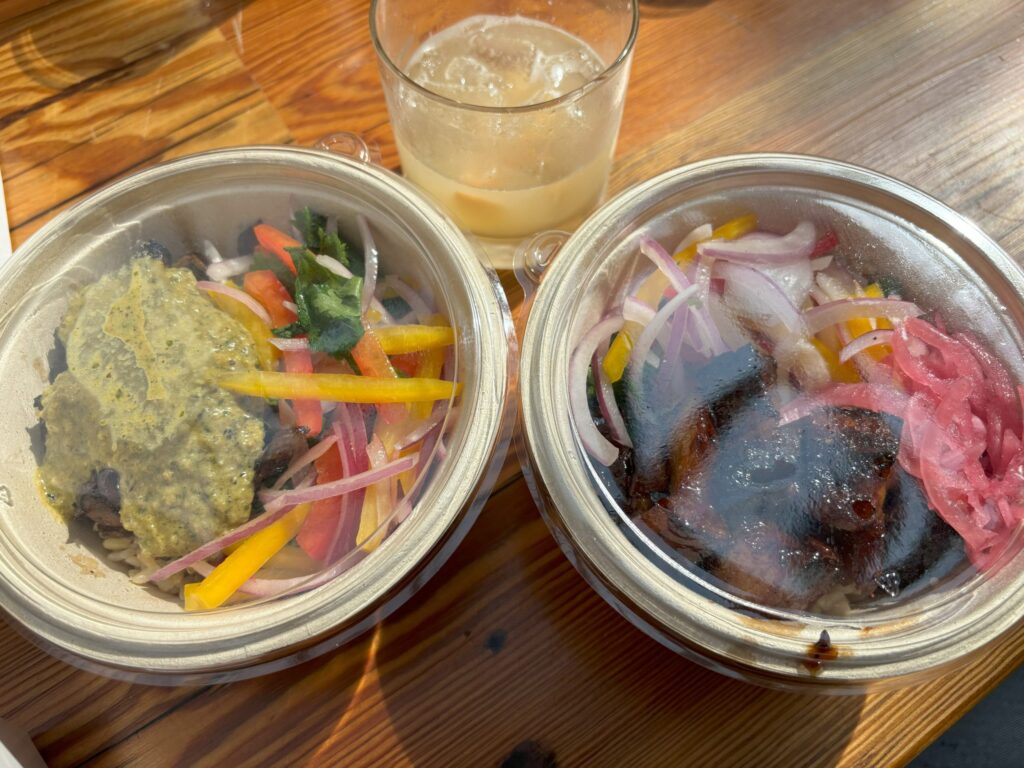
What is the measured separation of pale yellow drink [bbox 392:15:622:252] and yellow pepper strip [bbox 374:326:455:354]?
0.71 feet

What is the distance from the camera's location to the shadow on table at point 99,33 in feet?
6.21

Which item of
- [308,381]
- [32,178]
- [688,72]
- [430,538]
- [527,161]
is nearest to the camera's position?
[430,538]

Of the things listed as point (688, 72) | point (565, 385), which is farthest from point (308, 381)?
point (688, 72)

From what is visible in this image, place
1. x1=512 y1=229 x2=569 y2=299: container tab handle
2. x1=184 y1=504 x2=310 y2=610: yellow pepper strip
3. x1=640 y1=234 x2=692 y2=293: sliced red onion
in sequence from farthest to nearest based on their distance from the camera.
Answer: x1=512 y1=229 x2=569 y2=299: container tab handle < x1=640 y1=234 x2=692 y2=293: sliced red onion < x1=184 y1=504 x2=310 y2=610: yellow pepper strip

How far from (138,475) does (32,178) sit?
3.11ft

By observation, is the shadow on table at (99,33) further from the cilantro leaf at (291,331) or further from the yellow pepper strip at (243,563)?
the yellow pepper strip at (243,563)

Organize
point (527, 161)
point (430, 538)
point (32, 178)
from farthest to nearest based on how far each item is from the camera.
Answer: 1. point (32, 178)
2. point (527, 161)
3. point (430, 538)

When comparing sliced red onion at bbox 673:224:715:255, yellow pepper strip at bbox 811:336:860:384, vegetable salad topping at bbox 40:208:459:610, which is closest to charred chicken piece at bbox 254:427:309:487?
vegetable salad topping at bbox 40:208:459:610

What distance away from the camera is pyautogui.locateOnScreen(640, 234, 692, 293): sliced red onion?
1249mm

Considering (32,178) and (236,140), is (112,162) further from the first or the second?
(236,140)

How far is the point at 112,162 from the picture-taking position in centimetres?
178

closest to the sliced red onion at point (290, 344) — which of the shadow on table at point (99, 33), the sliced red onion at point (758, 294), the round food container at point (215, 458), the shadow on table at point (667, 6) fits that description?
the round food container at point (215, 458)

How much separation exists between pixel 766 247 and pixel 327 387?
0.75 meters

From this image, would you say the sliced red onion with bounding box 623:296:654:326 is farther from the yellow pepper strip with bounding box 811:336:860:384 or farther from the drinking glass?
the drinking glass
